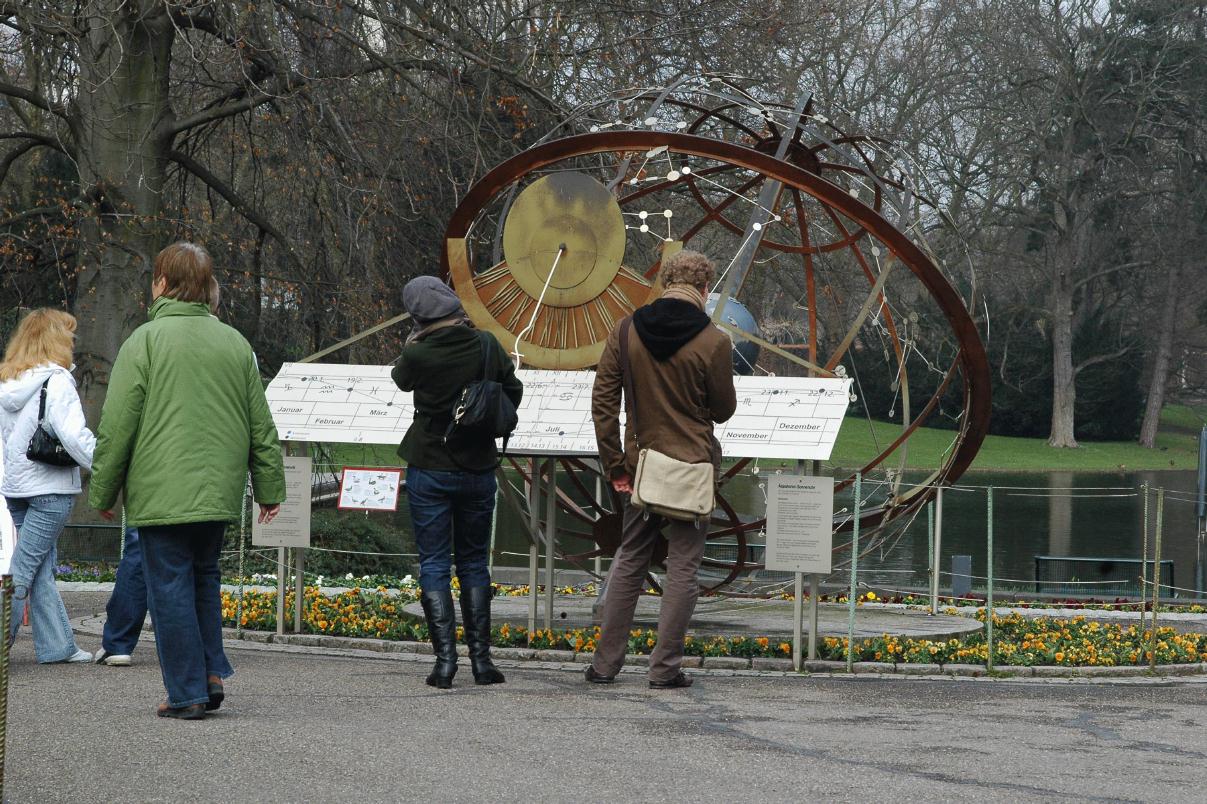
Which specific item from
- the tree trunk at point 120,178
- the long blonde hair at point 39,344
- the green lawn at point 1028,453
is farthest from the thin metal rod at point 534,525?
the green lawn at point 1028,453

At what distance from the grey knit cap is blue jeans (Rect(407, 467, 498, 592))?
667 mm

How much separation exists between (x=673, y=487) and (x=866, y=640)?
2369mm

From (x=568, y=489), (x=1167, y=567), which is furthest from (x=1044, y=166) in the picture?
(x=1167, y=567)

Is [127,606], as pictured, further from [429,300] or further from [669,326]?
[669,326]

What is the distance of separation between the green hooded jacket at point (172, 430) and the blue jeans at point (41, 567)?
175 cm

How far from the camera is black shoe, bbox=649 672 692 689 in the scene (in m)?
6.84

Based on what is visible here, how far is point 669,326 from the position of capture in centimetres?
670

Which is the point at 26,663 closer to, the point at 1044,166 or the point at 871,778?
the point at 871,778

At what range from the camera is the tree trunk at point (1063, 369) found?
43062 mm

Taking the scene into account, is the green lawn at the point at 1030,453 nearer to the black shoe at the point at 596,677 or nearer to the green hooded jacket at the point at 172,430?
the black shoe at the point at 596,677

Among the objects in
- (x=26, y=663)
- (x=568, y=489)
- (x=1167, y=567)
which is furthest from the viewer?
(x=568, y=489)

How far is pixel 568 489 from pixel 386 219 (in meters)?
14.7

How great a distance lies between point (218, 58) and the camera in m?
13.3

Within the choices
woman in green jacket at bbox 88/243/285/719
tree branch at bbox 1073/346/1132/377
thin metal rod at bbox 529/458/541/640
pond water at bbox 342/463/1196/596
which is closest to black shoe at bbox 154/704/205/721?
woman in green jacket at bbox 88/243/285/719
